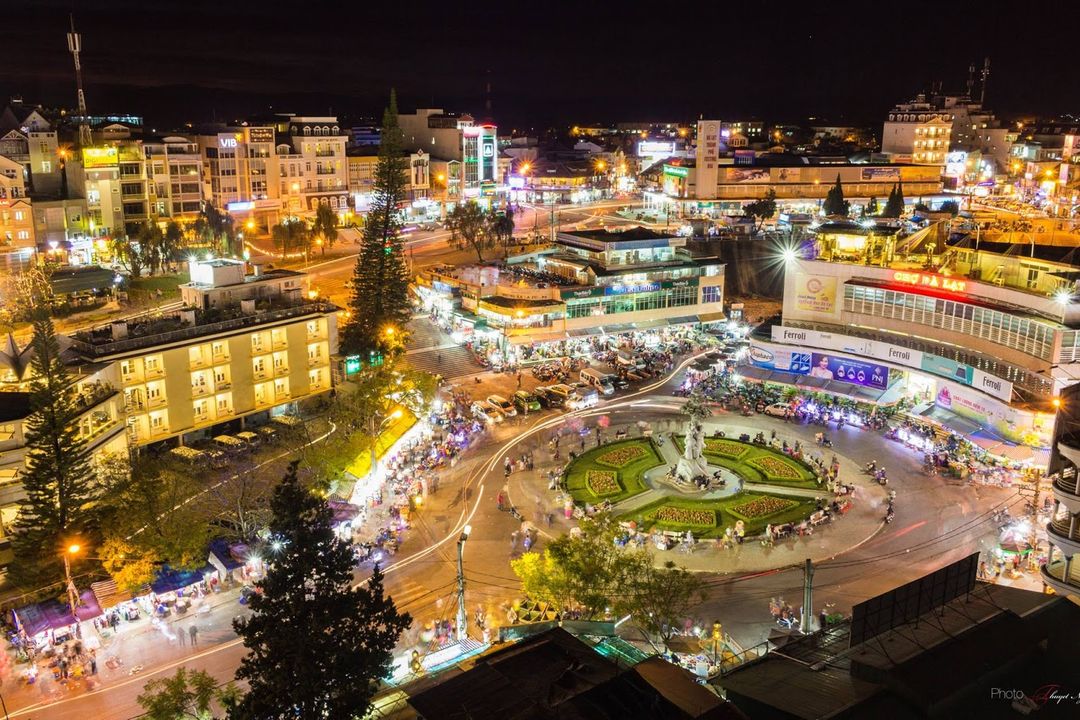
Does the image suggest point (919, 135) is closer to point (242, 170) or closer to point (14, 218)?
point (242, 170)

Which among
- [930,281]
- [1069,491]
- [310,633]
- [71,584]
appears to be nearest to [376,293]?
[71,584]

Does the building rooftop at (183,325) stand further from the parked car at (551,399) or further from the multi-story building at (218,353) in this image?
the parked car at (551,399)

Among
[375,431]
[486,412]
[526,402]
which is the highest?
[375,431]

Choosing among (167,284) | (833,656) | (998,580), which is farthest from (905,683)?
(167,284)

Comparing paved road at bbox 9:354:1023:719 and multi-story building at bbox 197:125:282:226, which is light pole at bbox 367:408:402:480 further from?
multi-story building at bbox 197:125:282:226

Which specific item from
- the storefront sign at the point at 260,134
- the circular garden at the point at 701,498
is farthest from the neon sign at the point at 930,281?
the storefront sign at the point at 260,134

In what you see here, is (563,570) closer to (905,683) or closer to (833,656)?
(833,656)
